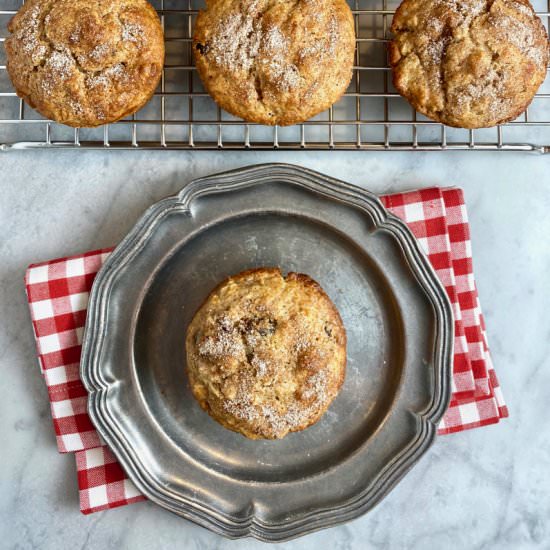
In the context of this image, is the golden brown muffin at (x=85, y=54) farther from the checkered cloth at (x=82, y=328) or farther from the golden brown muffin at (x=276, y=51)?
the checkered cloth at (x=82, y=328)

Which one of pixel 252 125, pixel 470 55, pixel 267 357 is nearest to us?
pixel 267 357

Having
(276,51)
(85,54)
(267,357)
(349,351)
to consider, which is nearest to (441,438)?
(349,351)

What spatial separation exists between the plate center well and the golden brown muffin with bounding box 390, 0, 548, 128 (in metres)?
0.70

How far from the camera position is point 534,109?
2.60 metres

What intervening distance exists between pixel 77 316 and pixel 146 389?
41 cm

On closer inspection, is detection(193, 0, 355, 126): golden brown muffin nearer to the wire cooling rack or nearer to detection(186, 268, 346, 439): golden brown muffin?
the wire cooling rack

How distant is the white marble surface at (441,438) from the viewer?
257 centimetres

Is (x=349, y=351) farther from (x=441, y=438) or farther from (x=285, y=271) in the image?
(x=441, y=438)

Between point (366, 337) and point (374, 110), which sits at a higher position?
point (374, 110)

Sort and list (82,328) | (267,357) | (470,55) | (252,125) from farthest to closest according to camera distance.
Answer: (252,125) → (82,328) → (470,55) → (267,357)

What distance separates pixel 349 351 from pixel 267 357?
513 mm

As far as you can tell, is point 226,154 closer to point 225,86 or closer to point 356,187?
point 225,86

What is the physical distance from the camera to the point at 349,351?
98.8 inches

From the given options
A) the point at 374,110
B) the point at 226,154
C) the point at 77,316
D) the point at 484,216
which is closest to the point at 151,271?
the point at 77,316
